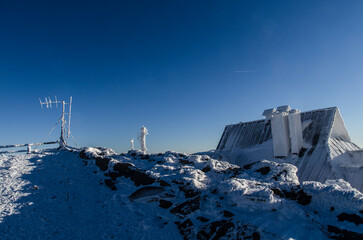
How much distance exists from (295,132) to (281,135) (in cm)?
119

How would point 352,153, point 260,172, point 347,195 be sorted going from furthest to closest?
1. point 352,153
2. point 260,172
3. point 347,195

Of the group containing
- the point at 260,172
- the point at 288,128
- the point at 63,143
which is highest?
the point at 63,143

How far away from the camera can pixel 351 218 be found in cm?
564

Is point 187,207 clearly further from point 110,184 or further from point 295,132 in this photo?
point 295,132

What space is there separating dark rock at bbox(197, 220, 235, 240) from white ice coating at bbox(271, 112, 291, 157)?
16.0 m

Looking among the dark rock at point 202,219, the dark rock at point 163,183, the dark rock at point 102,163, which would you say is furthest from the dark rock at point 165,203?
the dark rock at point 102,163

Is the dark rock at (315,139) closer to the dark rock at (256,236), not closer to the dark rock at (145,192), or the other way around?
the dark rock at (145,192)

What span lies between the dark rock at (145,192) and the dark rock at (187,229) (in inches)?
80.8

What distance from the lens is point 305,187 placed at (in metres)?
7.16

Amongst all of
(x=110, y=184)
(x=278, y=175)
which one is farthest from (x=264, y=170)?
(x=110, y=184)

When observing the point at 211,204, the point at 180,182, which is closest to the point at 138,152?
the point at 180,182

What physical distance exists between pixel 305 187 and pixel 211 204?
3097mm

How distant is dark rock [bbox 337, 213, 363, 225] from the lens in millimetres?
5504

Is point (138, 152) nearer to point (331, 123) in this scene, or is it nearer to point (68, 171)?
point (68, 171)
